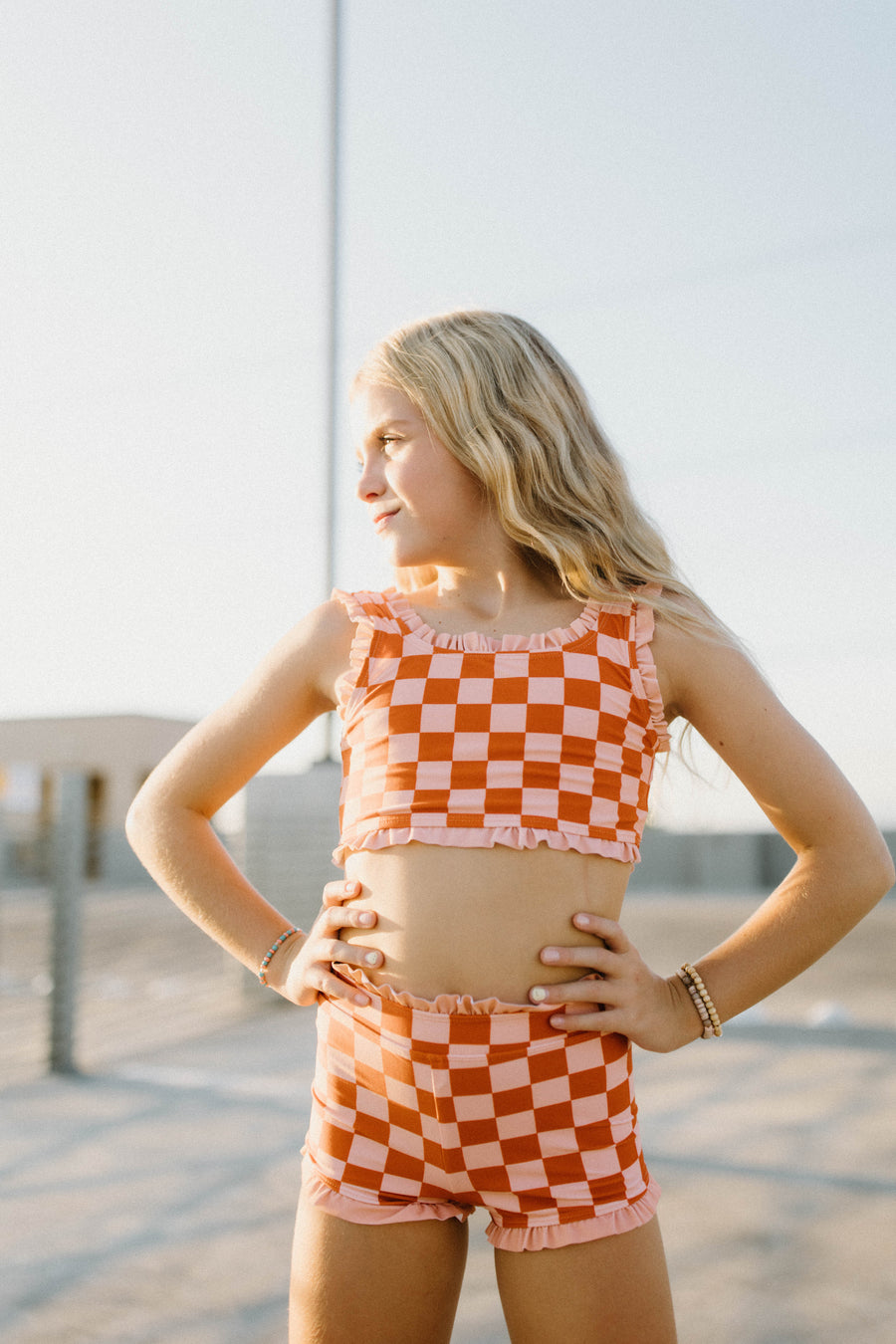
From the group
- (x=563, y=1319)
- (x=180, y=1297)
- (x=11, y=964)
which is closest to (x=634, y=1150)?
(x=563, y=1319)

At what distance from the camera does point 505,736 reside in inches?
38.4

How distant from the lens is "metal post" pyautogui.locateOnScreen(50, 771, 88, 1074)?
3.86m

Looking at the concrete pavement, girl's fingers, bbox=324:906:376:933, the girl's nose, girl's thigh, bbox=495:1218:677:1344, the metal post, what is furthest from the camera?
the metal post

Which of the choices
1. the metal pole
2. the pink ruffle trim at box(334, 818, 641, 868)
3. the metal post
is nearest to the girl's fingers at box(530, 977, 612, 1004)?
the pink ruffle trim at box(334, 818, 641, 868)

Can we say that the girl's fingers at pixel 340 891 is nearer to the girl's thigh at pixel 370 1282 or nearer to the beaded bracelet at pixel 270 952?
the beaded bracelet at pixel 270 952

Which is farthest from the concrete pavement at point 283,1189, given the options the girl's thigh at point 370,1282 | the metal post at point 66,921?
the girl's thigh at point 370,1282

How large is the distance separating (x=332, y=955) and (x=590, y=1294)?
36cm

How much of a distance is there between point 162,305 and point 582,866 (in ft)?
24.5

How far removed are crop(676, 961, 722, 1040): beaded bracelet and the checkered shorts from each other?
0.14 m

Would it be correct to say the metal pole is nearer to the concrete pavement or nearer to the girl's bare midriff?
the concrete pavement

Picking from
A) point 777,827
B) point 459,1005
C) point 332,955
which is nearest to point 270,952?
point 332,955

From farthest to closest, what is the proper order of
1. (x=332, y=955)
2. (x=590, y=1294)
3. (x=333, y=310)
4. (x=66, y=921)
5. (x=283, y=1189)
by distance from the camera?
(x=333, y=310)
(x=66, y=921)
(x=283, y=1189)
(x=332, y=955)
(x=590, y=1294)

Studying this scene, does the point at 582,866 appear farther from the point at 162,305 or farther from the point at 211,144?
the point at 162,305

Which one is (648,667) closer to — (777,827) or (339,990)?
(777,827)
